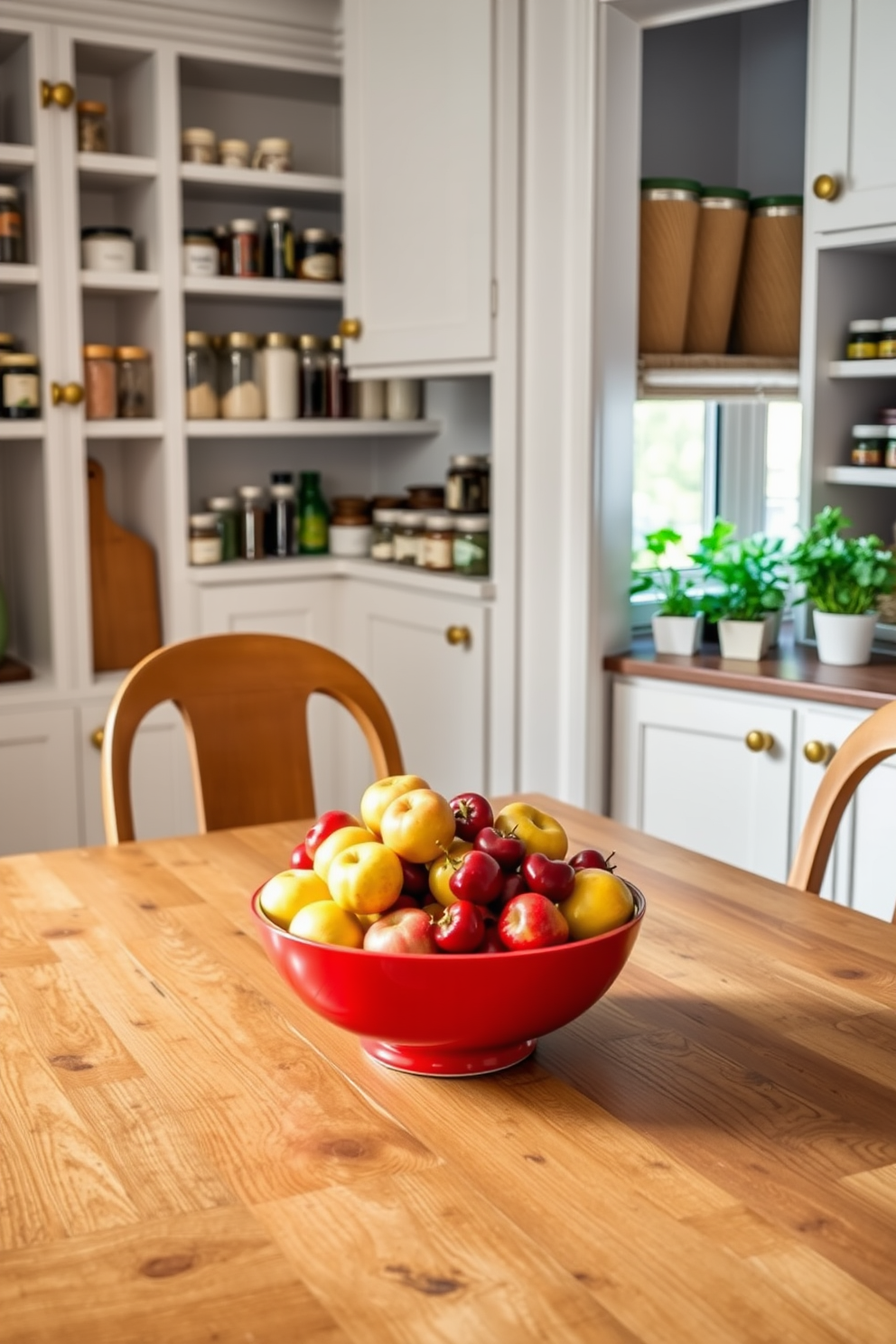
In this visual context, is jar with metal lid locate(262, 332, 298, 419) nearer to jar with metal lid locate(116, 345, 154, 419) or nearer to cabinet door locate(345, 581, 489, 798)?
jar with metal lid locate(116, 345, 154, 419)

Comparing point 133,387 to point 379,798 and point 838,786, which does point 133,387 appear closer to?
point 838,786

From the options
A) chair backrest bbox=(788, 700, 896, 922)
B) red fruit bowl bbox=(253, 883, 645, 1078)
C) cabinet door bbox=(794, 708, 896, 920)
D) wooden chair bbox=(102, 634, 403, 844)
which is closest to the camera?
red fruit bowl bbox=(253, 883, 645, 1078)

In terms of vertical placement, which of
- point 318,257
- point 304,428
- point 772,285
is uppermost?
point 318,257

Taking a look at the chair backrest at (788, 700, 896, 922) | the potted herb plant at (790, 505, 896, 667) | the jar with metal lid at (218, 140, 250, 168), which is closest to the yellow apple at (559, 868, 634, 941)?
the chair backrest at (788, 700, 896, 922)

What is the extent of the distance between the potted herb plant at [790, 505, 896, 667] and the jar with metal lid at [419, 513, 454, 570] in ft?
2.42

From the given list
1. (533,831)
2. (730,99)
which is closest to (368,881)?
(533,831)

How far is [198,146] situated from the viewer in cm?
309

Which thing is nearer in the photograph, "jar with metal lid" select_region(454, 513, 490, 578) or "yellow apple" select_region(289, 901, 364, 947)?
"yellow apple" select_region(289, 901, 364, 947)

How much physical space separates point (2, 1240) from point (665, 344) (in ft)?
7.39

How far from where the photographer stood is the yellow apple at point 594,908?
1.08m

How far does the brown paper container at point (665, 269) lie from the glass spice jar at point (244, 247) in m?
0.90

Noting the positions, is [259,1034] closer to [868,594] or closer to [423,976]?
[423,976]

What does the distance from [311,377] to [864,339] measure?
4.09 feet

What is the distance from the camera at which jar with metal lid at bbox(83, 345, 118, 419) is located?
3.00m
